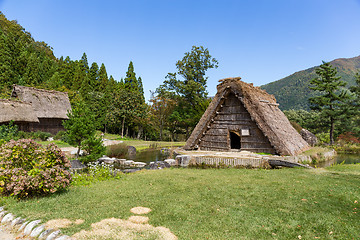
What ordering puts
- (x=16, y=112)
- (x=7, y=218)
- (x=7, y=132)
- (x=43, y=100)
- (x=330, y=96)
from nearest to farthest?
(x=7, y=218) < (x=7, y=132) < (x=16, y=112) < (x=43, y=100) < (x=330, y=96)

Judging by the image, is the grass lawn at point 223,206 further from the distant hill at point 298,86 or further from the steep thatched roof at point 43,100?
the distant hill at point 298,86

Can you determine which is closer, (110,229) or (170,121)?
(110,229)

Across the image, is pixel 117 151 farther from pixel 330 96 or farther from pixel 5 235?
pixel 330 96

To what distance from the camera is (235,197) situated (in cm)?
625

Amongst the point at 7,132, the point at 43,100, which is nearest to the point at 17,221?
the point at 7,132

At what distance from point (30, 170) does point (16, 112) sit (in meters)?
22.1

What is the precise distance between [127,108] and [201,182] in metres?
32.3

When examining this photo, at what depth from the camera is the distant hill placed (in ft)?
230

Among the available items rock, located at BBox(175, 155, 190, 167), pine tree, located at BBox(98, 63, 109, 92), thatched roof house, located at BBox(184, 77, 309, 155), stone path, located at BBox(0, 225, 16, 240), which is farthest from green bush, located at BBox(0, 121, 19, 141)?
pine tree, located at BBox(98, 63, 109, 92)

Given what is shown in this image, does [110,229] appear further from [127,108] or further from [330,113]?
[127,108]

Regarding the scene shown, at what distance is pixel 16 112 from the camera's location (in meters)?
23.3

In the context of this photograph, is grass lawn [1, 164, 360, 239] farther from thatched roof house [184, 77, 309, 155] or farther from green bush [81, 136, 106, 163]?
thatched roof house [184, 77, 309, 155]

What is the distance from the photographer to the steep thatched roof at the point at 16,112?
22.1 metres

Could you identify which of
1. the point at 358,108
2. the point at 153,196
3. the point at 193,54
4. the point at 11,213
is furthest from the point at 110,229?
the point at 193,54
